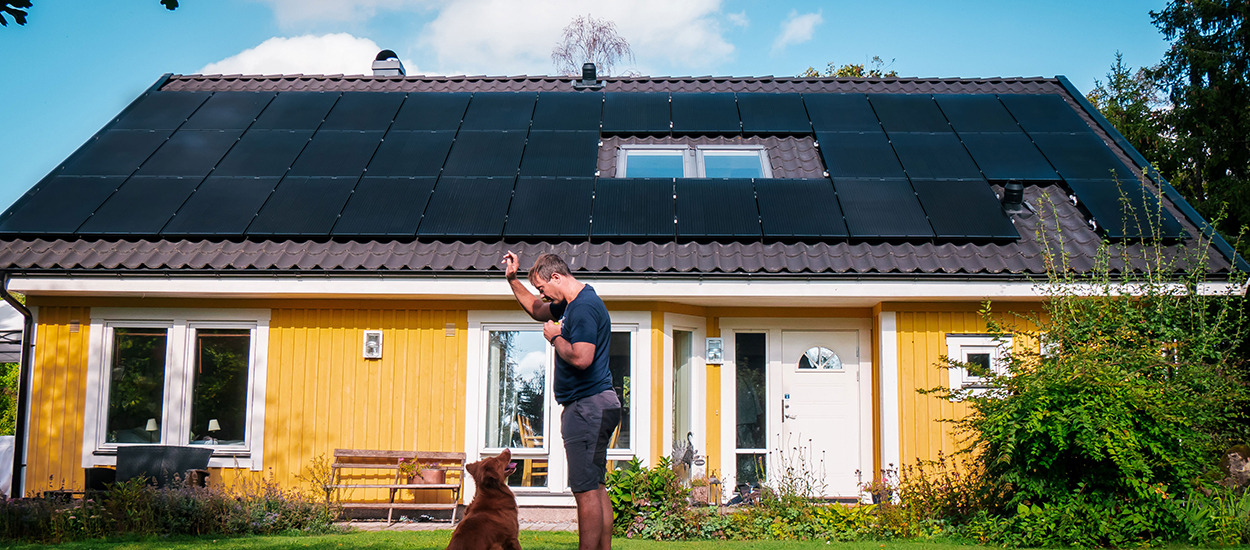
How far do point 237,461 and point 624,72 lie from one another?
716 inches

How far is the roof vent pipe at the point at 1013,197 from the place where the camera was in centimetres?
944

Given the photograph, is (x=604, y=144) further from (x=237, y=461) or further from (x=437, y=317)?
(x=237, y=461)

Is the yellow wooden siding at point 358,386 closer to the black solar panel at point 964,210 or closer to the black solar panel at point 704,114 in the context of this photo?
the black solar panel at point 704,114

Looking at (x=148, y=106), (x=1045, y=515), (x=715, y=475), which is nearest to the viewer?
(x=1045, y=515)

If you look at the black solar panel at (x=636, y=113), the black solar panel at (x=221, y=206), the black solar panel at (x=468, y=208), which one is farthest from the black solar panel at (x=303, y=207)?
the black solar panel at (x=636, y=113)

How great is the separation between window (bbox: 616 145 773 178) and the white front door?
2.09m

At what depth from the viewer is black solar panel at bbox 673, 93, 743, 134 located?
11.3m

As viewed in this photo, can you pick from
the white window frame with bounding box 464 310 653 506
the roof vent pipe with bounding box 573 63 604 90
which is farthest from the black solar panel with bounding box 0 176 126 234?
the roof vent pipe with bounding box 573 63 604 90

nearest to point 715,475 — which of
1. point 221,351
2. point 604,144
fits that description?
point 604,144

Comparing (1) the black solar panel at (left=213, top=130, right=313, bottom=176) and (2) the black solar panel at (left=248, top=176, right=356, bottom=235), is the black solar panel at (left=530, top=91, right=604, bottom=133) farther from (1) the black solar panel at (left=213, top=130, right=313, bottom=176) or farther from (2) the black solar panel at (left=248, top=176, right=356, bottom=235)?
(1) the black solar panel at (left=213, top=130, right=313, bottom=176)

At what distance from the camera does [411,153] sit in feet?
34.4

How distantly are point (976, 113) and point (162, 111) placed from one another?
10.9 m

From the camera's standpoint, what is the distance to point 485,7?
32062 millimetres

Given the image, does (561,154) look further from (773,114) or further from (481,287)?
(773,114)
